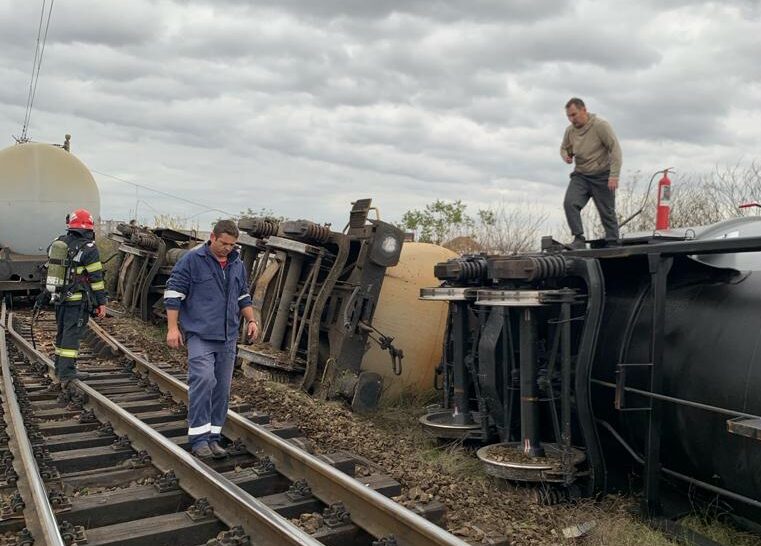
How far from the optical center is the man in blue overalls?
5227mm

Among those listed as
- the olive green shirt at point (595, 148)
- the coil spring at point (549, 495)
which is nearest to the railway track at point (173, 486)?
the coil spring at point (549, 495)

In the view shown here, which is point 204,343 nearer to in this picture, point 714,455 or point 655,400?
point 655,400

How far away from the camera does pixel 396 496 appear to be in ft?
14.6

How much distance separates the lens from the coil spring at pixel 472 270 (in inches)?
229

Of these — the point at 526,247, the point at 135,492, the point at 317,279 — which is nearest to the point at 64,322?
the point at 317,279

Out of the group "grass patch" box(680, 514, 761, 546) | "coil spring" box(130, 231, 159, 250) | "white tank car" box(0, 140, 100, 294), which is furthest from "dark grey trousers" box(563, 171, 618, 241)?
"white tank car" box(0, 140, 100, 294)

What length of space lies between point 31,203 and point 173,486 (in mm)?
13592

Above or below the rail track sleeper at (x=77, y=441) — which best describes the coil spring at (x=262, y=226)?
above

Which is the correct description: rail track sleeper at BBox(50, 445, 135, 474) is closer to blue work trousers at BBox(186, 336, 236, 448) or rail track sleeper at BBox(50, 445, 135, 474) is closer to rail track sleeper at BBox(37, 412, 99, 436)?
blue work trousers at BBox(186, 336, 236, 448)

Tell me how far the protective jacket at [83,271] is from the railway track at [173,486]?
1.27 m

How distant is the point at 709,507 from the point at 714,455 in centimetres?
47

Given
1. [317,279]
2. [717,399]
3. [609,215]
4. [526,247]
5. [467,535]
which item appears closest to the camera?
[467,535]

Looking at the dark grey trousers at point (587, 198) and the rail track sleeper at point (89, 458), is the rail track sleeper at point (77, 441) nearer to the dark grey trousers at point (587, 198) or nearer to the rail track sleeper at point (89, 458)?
the rail track sleeper at point (89, 458)

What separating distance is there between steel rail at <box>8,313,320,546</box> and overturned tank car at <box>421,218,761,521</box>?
5.54ft
